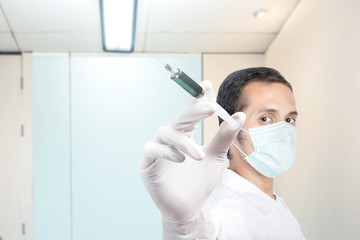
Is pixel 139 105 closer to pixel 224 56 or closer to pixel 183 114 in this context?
pixel 224 56

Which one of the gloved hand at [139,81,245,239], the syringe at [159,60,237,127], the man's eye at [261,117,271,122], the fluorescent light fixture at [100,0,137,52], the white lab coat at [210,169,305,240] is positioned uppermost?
the fluorescent light fixture at [100,0,137,52]

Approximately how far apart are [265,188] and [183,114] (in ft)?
2.46

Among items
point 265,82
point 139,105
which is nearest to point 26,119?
point 139,105

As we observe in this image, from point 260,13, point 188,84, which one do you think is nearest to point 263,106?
point 188,84

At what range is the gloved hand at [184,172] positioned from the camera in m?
0.95

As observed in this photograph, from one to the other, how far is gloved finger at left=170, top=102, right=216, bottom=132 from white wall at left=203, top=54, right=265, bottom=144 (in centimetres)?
254

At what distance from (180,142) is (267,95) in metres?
0.71

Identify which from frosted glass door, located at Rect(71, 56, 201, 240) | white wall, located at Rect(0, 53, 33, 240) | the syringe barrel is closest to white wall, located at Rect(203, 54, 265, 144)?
frosted glass door, located at Rect(71, 56, 201, 240)

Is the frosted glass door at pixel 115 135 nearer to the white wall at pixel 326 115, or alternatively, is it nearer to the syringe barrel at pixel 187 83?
the white wall at pixel 326 115

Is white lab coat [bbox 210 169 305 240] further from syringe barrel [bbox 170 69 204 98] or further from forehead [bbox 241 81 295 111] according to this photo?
syringe barrel [bbox 170 69 204 98]

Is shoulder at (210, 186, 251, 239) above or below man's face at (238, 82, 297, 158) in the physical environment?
below

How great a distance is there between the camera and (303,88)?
8.52 feet

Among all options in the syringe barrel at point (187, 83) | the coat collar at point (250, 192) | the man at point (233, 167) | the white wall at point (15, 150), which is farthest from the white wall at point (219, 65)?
the syringe barrel at point (187, 83)

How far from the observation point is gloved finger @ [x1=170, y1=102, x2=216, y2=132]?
36.4 inches
